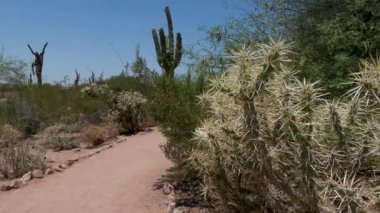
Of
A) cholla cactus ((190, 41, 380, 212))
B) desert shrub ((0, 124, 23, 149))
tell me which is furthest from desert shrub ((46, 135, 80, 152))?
cholla cactus ((190, 41, 380, 212))

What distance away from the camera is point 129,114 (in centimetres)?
1594

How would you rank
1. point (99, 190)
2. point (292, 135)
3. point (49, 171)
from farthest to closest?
point (49, 171) → point (99, 190) → point (292, 135)

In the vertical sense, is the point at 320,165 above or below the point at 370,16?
below

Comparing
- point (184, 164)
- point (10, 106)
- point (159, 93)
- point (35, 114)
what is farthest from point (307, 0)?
point (10, 106)

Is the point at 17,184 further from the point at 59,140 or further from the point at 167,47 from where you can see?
the point at 167,47

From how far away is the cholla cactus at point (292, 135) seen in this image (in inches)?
152

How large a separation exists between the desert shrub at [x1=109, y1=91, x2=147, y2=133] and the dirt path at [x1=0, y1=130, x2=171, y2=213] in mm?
4589

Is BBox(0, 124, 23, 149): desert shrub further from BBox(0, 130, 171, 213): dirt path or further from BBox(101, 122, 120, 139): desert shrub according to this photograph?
BBox(0, 130, 171, 213): dirt path

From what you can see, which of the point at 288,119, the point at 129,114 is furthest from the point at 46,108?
the point at 288,119

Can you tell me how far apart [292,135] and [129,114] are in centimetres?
1241

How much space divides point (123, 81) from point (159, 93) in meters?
15.8

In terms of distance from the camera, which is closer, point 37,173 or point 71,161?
point 37,173

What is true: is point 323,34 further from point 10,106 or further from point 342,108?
point 10,106

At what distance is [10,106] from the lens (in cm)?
1802
